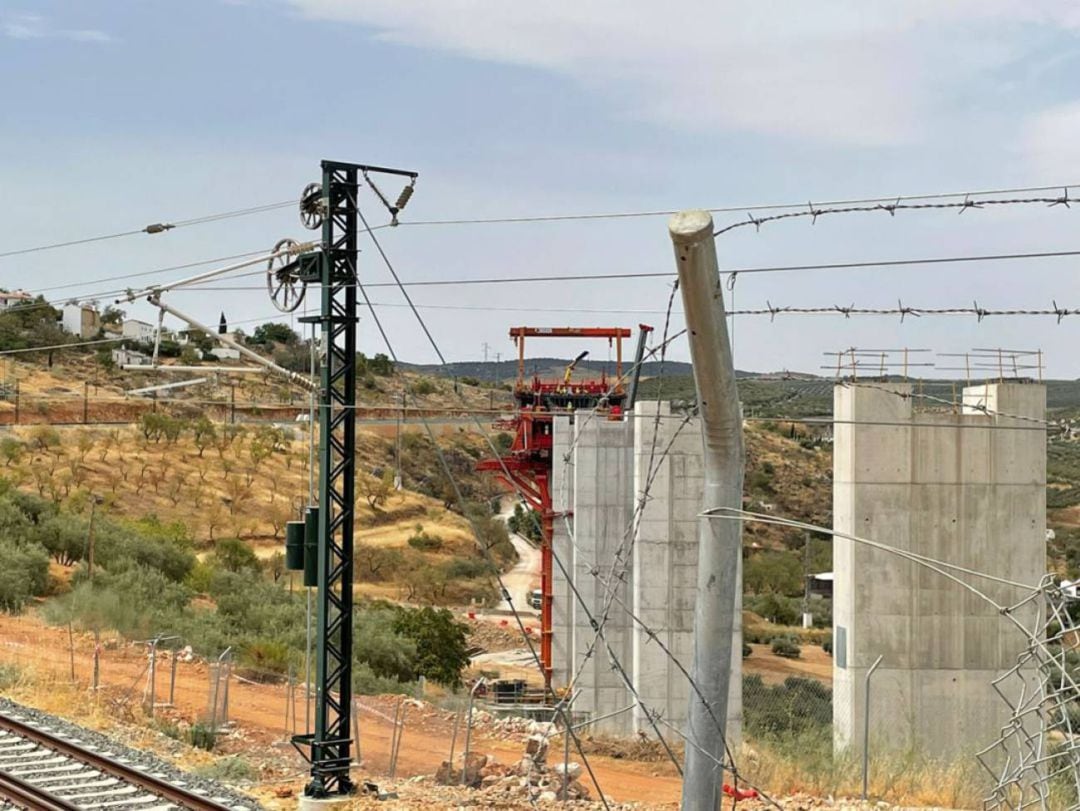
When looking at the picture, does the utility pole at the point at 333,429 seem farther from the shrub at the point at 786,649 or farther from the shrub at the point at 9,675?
the shrub at the point at 786,649

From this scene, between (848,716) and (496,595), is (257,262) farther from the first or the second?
(496,595)

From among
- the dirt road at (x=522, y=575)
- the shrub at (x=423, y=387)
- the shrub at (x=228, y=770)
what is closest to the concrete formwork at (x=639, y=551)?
the shrub at (x=228, y=770)

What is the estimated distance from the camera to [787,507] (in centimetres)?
7706

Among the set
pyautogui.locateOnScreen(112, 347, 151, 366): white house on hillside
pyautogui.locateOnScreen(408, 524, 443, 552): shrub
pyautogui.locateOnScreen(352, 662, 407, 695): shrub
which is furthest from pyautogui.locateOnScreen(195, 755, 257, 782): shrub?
pyautogui.locateOnScreen(112, 347, 151, 366): white house on hillside

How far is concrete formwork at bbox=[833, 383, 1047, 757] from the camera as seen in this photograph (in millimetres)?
20812

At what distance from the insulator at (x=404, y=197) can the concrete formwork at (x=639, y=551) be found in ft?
34.1

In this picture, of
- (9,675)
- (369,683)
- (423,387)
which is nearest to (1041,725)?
(9,675)

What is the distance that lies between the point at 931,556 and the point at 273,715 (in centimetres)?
1091

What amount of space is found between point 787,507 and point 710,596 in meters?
71.2

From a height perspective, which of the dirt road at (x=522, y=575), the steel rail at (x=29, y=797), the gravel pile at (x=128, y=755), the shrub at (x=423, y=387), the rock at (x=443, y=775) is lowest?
the dirt road at (x=522, y=575)

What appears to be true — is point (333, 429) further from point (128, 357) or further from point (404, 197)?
point (128, 357)

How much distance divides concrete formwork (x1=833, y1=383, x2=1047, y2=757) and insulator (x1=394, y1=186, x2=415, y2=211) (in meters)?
8.78

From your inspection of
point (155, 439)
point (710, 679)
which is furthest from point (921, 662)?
point (155, 439)

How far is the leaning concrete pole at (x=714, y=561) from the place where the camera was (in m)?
6.90
